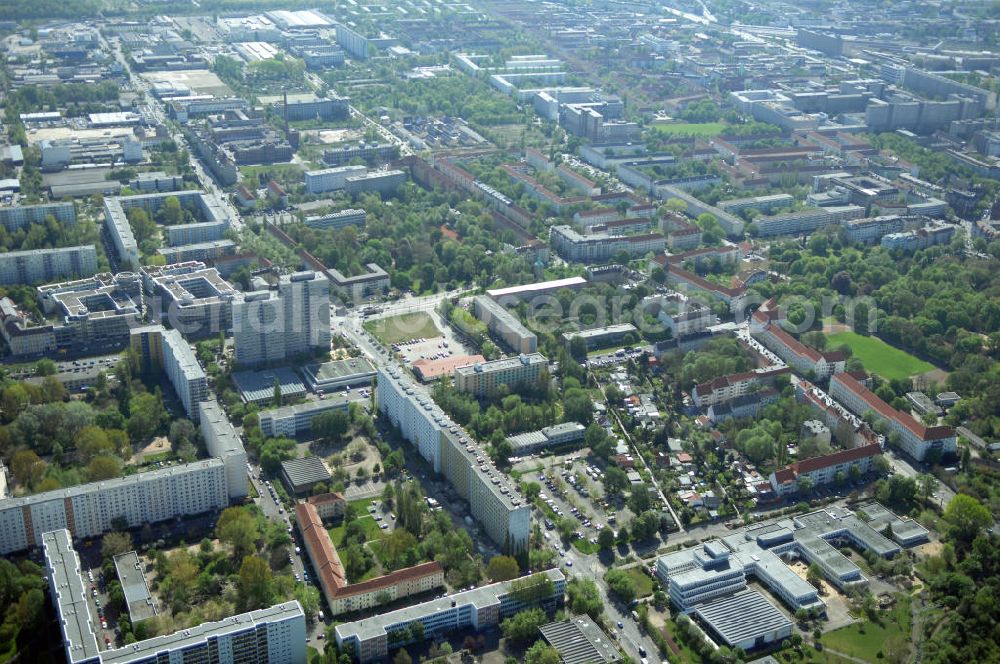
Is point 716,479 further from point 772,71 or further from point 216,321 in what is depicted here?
point 772,71

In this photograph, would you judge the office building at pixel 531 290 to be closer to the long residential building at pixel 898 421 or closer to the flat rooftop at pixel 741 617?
the long residential building at pixel 898 421

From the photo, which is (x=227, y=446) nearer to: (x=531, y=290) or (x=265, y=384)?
(x=265, y=384)

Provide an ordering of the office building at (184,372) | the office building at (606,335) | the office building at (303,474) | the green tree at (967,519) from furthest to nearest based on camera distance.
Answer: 1. the office building at (606,335)
2. the office building at (184,372)
3. the office building at (303,474)
4. the green tree at (967,519)

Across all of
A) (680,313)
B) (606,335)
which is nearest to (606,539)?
(606,335)

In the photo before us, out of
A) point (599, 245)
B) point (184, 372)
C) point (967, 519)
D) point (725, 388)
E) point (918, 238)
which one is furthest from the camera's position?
point (918, 238)

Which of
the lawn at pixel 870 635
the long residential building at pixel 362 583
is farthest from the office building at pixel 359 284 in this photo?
the lawn at pixel 870 635

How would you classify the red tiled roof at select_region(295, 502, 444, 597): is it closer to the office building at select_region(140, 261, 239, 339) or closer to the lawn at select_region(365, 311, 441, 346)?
the lawn at select_region(365, 311, 441, 346)

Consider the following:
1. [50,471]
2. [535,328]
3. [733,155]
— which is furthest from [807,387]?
[733,155]
